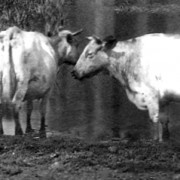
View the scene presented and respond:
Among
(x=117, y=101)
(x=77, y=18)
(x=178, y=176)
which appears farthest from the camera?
(x=77, y=18)

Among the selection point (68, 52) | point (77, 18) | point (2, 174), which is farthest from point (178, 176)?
point (77, 18)

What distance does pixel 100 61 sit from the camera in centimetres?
1123

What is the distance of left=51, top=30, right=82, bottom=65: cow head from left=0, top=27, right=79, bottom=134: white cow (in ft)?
4.08

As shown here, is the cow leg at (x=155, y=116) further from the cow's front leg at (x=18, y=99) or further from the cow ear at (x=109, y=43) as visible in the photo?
the cow's front leg at (x=18, y=99)

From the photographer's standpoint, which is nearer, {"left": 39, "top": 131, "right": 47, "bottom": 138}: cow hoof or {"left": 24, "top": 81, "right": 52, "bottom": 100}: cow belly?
{"left": 39, "top": 131, "right": 47, "bottom": 138}: cow hoof

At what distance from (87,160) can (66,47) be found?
206 inches

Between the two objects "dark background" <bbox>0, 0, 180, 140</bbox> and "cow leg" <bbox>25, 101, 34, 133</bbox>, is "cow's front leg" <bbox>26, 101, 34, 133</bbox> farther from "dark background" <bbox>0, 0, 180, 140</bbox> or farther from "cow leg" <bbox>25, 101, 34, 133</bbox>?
"dark background" <bbox>0, 0, 180, 140</bbox>

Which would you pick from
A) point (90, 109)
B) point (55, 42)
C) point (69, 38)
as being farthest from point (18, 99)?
point (90, 109)

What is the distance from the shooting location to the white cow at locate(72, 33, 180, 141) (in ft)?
33.5

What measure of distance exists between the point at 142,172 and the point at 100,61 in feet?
13.9

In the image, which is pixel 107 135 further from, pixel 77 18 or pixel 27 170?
pixel 77 18

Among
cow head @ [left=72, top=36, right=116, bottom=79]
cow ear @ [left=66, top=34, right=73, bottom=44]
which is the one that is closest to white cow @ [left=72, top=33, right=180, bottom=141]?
cow head @ [left=72, top=36, right=116, bottom=79]

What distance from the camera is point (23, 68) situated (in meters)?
10.4

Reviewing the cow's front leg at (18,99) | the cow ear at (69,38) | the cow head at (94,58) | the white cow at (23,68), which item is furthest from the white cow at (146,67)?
the cow ear at (69,38)
